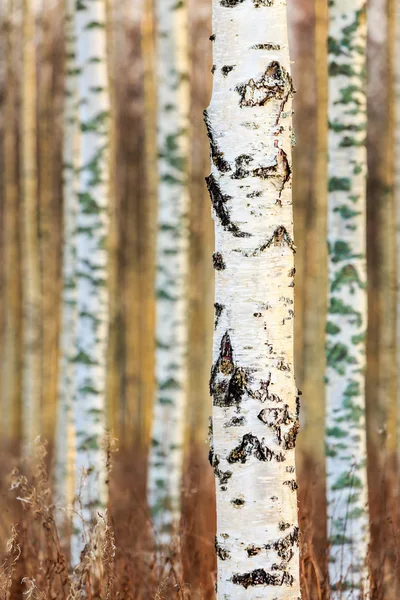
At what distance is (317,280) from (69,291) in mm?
6654

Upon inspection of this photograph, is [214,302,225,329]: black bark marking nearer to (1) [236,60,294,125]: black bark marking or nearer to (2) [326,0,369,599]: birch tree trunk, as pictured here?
(1) [236,60,294,125]: black bark marking

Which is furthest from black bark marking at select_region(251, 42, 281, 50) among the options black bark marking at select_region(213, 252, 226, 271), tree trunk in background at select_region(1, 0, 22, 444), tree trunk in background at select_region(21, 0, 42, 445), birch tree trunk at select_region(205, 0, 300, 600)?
tree trunk in background at select_region(1, 0, 22, 444)

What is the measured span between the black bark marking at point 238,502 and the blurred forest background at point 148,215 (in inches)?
354

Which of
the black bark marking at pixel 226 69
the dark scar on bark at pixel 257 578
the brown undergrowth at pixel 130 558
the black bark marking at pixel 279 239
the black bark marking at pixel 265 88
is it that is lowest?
the brown undergrowth at pixel 130 558

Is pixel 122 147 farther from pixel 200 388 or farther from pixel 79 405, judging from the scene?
pixel 79 405

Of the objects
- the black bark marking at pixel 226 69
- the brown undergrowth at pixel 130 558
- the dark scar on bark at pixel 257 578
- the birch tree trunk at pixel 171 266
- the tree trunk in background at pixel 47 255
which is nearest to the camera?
the dark scar on bark at pixel 257 578

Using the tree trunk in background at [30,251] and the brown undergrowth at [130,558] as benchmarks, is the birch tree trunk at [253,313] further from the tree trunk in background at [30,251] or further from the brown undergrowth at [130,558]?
the tree trunk in background at [30,251]

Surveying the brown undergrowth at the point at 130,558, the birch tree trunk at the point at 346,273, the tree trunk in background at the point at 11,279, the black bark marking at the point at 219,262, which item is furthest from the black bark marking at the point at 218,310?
the tree trunk in background at the point at 11,279

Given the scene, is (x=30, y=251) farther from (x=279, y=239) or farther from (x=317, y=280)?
(x=279, y=239)

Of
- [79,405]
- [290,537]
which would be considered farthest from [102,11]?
[290,537]

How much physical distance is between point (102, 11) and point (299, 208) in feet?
37.3

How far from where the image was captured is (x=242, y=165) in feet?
8.48

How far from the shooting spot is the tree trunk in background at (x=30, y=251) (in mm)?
11445

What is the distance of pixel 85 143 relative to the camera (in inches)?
219
